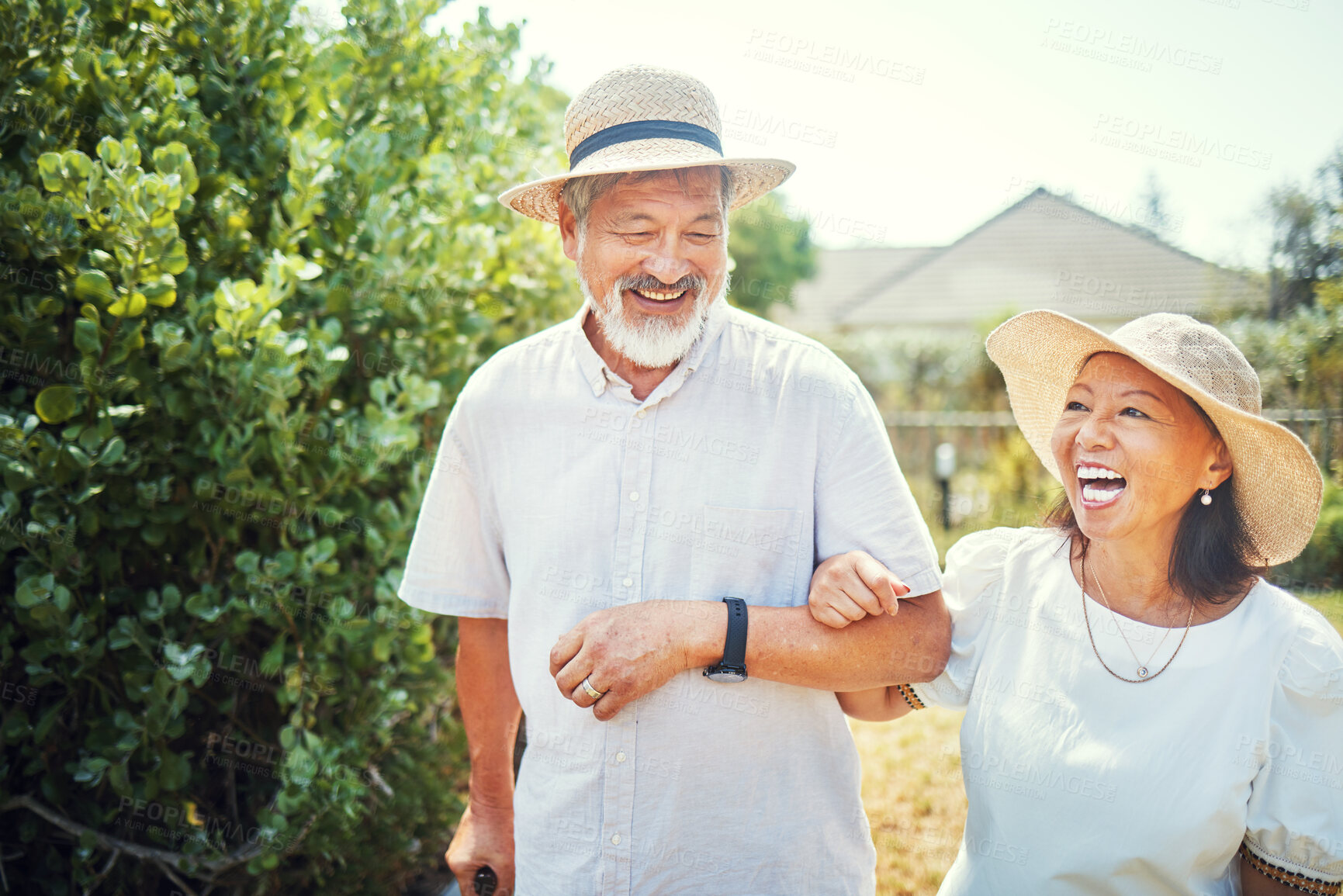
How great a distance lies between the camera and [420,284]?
8.89 ft

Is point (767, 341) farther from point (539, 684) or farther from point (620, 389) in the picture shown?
point (539, 684)

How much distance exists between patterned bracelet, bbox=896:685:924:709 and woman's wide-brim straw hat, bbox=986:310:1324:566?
61cm

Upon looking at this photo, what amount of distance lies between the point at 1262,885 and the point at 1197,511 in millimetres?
714

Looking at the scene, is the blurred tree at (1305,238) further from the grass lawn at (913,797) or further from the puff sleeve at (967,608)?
the puff sleeve at (967,608)

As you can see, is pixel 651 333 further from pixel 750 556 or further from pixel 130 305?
pixel 130 305

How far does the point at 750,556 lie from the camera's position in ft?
5.88

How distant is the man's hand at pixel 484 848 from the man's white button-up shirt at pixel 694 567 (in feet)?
0.55

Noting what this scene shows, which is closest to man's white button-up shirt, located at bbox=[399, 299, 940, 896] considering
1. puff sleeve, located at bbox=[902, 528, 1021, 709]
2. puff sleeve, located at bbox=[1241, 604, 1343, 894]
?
puff sleeve, located at bbox=[902, 528, 1021, 709]

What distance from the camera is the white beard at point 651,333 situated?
1.85 meters

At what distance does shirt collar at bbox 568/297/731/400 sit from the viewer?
6.16 feet

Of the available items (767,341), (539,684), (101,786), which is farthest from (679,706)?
(101,786)

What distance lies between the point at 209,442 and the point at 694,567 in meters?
1.40

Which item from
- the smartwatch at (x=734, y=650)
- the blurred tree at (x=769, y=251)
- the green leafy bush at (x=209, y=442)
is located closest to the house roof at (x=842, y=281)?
the blurred tree at (x=769, y=251)

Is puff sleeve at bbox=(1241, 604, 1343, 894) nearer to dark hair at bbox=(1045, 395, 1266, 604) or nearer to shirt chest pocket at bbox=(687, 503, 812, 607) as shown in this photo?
dark hair at bbox=(1045, 395, 1266, 604)
